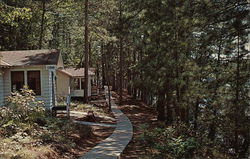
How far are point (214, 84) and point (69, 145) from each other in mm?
5251

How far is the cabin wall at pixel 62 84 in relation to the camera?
24406mm

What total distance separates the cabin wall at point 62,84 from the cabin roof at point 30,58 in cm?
768

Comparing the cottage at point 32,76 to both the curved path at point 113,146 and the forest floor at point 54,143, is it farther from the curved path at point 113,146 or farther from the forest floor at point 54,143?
the curved path at point 113,146

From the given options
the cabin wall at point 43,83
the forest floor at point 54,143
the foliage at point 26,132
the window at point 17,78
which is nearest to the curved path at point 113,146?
the forest floor at point 54,143

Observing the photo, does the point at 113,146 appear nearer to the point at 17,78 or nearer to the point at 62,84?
the point at 17,78

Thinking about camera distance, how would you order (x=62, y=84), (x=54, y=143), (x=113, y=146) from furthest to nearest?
(x=62, y=84), (x=113, y=146), (x=54, y=143)

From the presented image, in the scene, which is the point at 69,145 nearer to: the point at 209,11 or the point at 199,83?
the point at 199,83

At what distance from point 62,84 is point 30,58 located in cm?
946

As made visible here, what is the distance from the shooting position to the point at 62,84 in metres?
25.0

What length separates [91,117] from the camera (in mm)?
14508

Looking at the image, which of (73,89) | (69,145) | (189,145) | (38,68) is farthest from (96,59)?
(189,145)

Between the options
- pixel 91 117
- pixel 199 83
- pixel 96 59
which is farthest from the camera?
pixel 96 59

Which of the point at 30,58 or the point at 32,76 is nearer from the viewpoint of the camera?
the point at 32,76

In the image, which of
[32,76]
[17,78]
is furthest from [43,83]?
[17,78]
